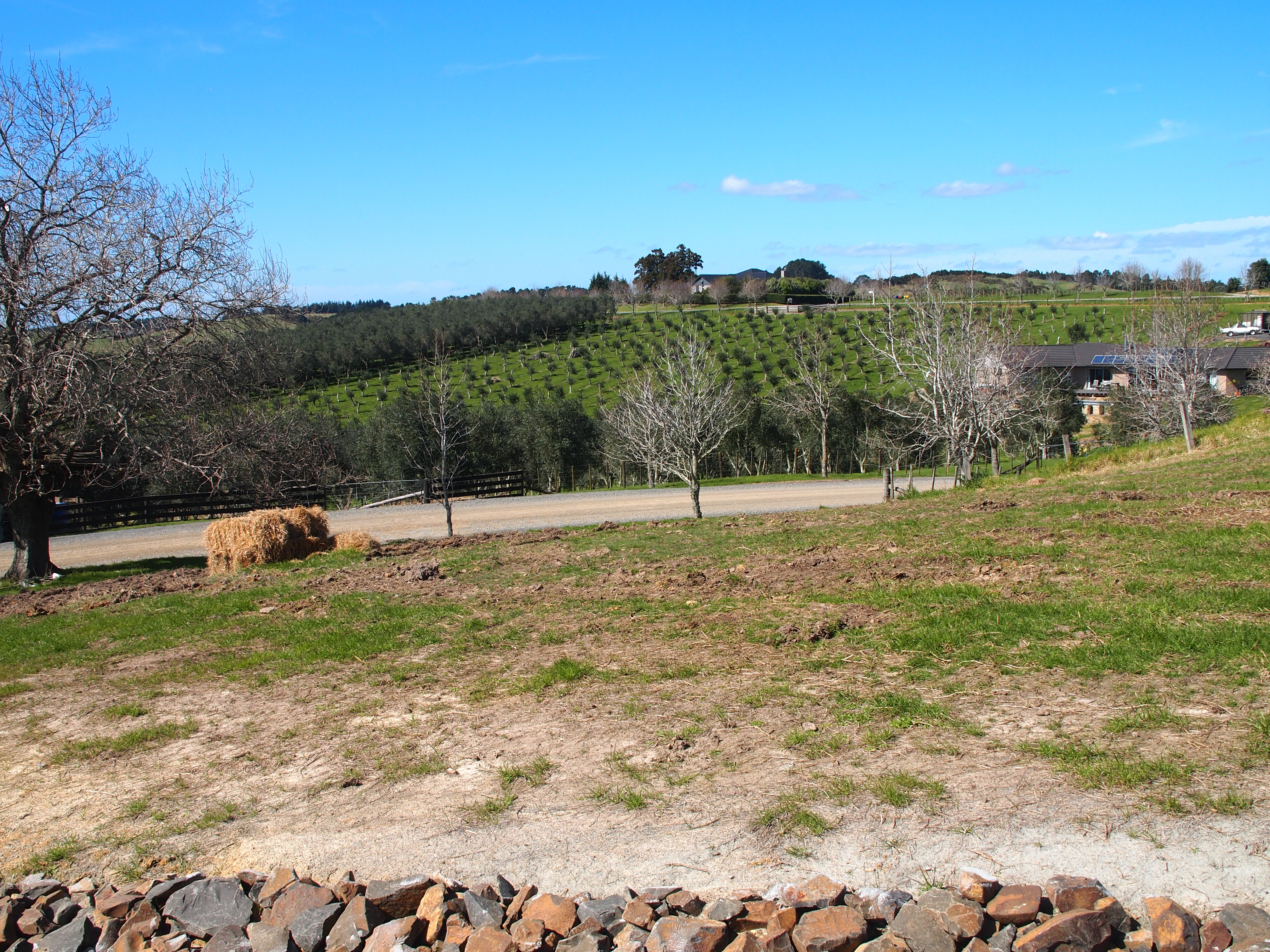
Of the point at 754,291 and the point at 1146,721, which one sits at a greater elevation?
the point at 754,291

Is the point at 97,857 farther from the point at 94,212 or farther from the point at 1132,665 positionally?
the point at 94,212

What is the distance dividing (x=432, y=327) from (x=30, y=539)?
2600 inches

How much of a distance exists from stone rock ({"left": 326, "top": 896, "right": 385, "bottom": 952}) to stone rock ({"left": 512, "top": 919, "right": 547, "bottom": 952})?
2.13ft

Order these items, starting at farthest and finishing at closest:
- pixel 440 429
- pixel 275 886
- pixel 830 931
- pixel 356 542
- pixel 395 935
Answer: pixel 440 429 → pixel 356 542 → pixel 275 886 → pixel 395 935 → pixel 830 931

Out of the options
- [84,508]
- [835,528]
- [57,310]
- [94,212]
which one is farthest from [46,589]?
[84,508]

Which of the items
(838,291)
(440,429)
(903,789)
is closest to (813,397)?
(838,291)

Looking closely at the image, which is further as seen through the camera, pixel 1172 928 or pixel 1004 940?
pixel 1004 940

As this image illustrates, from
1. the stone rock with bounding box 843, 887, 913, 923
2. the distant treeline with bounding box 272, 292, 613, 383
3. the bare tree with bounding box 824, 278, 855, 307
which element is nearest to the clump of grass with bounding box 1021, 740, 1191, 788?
the stone rock with bounding box 843, 887, 913, 923

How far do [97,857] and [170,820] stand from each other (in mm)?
370

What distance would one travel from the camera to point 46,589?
45.7 ft

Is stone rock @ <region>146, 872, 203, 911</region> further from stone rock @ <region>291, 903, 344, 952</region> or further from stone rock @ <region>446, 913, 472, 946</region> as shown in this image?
stone rock @ <region>446, 913, 472, 946</region>

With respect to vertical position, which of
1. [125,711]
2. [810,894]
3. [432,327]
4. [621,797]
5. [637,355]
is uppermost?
[432,327]

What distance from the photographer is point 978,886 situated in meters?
3.66

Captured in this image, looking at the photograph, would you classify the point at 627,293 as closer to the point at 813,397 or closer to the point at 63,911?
the point at 813,397
